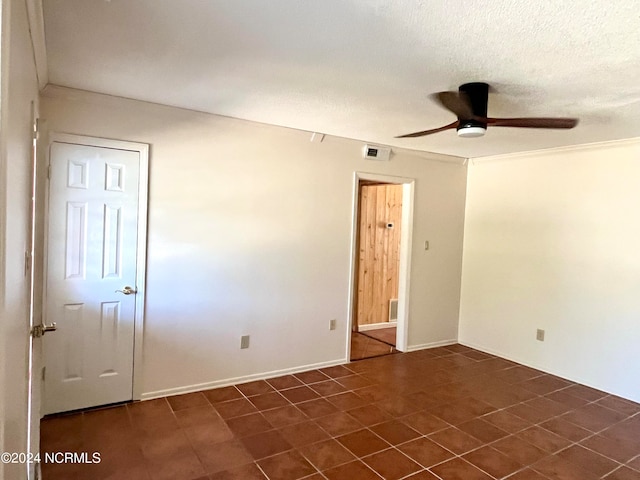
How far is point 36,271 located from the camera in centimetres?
270

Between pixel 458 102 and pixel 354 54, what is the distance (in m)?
0.84

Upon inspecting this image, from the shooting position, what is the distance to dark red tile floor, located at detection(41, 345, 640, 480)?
261 centimetres

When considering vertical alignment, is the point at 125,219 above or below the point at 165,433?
above

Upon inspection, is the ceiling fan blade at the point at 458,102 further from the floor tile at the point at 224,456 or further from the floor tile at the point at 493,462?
the floor tile at the point at 224,456

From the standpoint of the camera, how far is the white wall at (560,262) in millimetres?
3943

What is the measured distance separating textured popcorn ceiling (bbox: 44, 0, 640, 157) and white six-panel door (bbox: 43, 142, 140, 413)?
63 cm

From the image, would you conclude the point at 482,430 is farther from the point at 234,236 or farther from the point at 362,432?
the point at 234,236

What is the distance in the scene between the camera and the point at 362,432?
3072 mm

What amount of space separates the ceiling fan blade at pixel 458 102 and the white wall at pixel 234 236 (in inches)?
66.9

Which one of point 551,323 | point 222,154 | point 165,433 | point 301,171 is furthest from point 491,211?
point 165,433

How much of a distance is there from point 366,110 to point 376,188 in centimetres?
312

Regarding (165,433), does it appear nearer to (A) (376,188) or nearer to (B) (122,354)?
(B) (122,354)

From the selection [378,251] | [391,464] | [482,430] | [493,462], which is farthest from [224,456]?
[378,251]

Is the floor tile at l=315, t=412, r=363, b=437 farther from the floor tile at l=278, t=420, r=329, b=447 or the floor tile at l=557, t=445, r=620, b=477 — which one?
the floor tile at l=557, t=445, r=620, b=477
